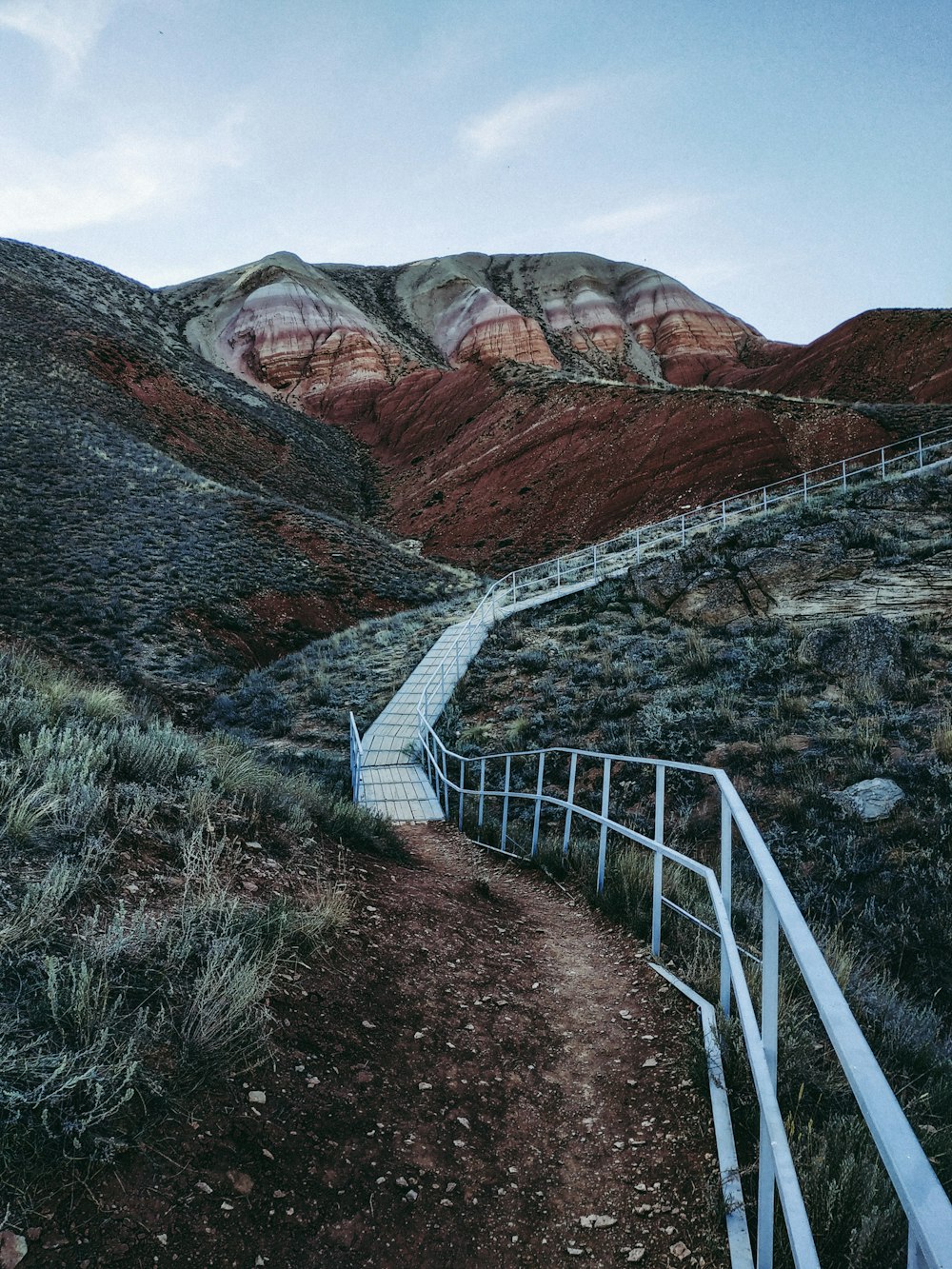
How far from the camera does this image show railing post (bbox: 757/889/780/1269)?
1910 mm

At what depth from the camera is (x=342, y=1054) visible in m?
3.06

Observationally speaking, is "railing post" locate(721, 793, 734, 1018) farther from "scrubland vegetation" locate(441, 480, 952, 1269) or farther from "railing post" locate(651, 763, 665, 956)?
"railing post" locate(651, 763, 665, 956)

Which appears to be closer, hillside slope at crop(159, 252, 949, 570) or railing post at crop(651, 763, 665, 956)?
railing post at crop(651, 763, 665, 956)

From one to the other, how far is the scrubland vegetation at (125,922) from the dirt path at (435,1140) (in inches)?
7.9

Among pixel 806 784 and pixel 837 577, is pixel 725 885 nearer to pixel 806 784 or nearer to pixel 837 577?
pixel 806 784

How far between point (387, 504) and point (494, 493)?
9715 mm

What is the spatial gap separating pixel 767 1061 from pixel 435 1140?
1466 mm

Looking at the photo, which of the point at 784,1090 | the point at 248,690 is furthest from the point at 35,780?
the point at 248,690

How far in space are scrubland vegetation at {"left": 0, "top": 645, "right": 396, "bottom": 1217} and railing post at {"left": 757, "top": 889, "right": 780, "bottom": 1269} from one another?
1855mm

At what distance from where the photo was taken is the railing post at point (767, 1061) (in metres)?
1.91

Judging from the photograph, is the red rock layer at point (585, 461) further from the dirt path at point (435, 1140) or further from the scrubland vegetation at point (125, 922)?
the dirt path at point (435, 1140)

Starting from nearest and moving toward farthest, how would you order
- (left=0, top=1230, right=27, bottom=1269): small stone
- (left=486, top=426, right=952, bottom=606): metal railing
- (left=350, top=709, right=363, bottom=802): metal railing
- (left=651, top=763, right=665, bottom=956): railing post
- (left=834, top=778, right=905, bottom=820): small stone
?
(left=0, top=1230, right=27, bottom=1269): small stone, (left=651, top=763, right=665, bottom=956): railing post, (left=834, top=778, right=905, bottom=820): small stone, (left=350, top=709, right=363, bottom=802): metal railing, (left=486, top=426, right=952, bottom=606): metal railing

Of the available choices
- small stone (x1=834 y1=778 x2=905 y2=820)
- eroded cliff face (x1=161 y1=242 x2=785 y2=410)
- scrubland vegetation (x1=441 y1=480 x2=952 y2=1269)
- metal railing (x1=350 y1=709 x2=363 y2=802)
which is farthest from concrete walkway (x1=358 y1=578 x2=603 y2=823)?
eroded cliff face (x1=161 y1=242 x2=785 y2=410)

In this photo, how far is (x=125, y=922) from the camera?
328 cm
